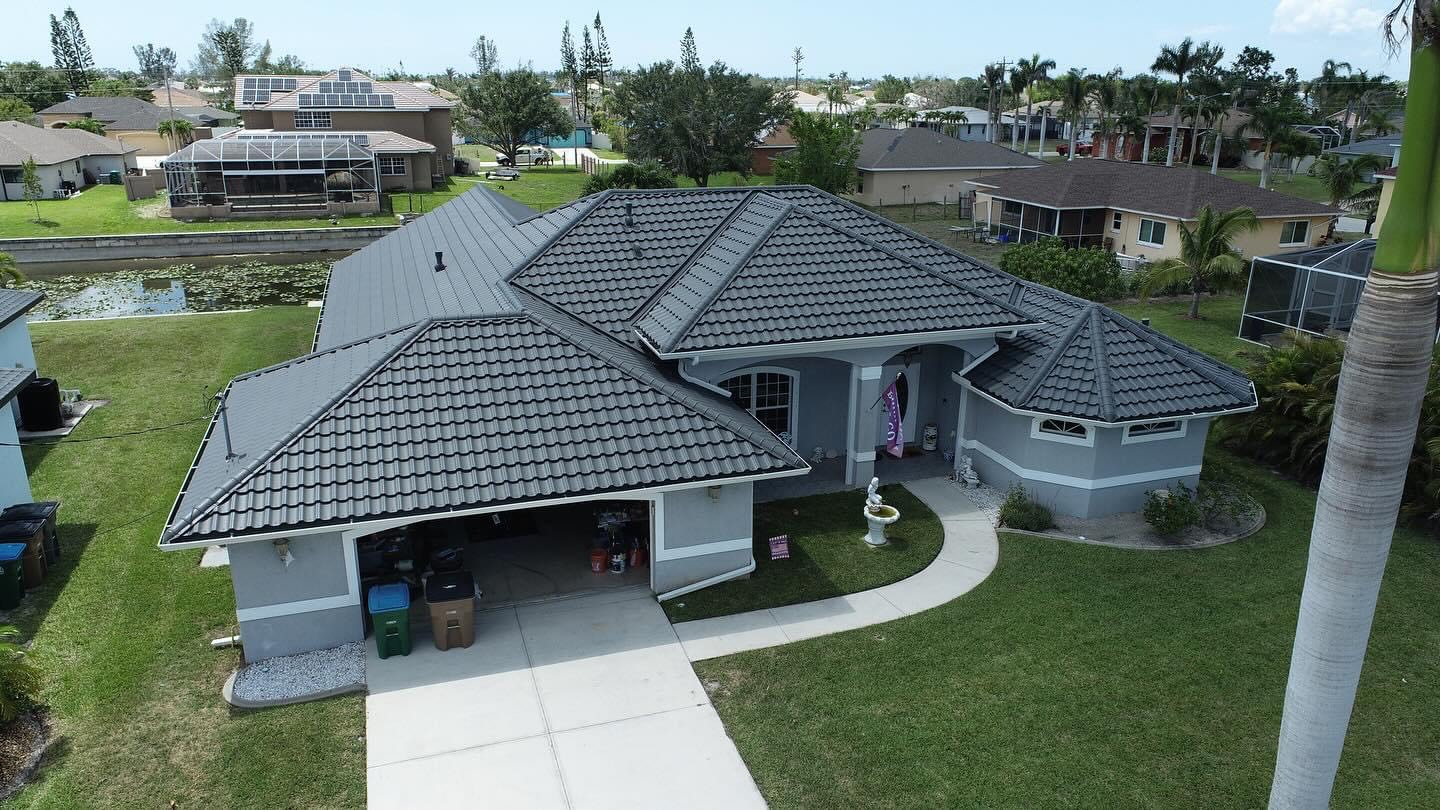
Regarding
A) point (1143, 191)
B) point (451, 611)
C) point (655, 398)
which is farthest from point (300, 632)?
point (1143, 191)

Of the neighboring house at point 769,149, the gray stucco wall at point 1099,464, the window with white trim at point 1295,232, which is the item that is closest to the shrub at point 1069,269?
the window with white trim at point 1295,232

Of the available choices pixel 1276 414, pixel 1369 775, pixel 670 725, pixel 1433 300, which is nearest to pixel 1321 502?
pixel 1433 300

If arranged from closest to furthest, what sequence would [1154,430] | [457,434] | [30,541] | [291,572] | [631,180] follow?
[291,572], [457,434], [30,541], [1154,430], [631,180]

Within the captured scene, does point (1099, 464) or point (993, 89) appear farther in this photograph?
point (993, 89)

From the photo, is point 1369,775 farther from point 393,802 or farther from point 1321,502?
point 393,802

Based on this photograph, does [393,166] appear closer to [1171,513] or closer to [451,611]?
[451,611]

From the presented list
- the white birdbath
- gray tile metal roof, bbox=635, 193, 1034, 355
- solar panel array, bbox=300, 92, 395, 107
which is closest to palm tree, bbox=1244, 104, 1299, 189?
gray tile metal roof, bbox=635, 193, 1034, 355
